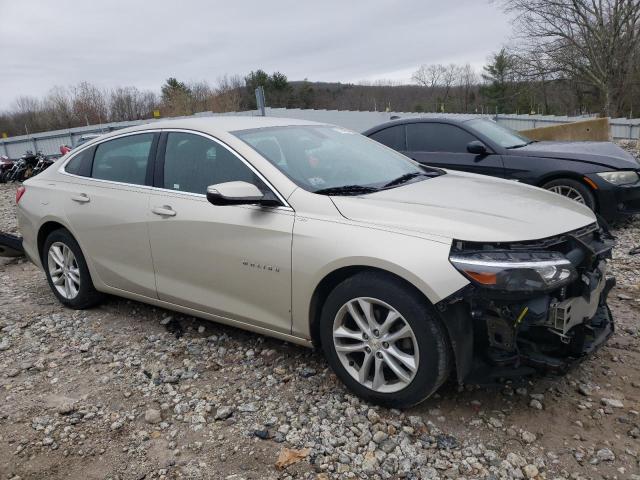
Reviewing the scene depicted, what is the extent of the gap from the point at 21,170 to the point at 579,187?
726 inches

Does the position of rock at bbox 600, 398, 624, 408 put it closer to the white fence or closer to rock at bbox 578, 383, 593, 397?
rock at bbox 578, 383, 593, 397

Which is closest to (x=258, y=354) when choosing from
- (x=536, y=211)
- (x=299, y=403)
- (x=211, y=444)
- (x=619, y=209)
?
(x=299, y=403)

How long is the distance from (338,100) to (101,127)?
42092 millimetres

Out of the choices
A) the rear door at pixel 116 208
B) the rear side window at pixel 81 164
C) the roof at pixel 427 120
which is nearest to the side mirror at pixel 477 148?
the roof at pixel 427 120

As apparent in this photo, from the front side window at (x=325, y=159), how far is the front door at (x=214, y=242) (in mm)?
214

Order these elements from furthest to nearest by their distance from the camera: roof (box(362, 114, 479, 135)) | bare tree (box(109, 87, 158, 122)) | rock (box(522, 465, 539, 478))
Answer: bare tree (box(109, 87, 158, 122)), roof (box(362, 114, 479, 135)), rock (box(522, 465, 539, 478))

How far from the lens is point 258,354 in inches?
139

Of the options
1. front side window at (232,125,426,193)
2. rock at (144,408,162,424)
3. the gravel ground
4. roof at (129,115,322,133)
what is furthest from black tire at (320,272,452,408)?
roof at (129,115,322,133)

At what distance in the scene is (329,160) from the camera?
3391 mm

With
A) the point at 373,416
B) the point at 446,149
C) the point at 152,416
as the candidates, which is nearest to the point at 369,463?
the point at 373,416

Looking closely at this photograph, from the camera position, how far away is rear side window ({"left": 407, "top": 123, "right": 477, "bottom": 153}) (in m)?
6.68

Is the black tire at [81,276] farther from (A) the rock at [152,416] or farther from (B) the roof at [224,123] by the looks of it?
(A) the rock at [152,416]

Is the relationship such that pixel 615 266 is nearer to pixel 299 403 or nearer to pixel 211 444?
pixel 299 403

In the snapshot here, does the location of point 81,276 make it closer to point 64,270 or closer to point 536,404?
point 64,270
